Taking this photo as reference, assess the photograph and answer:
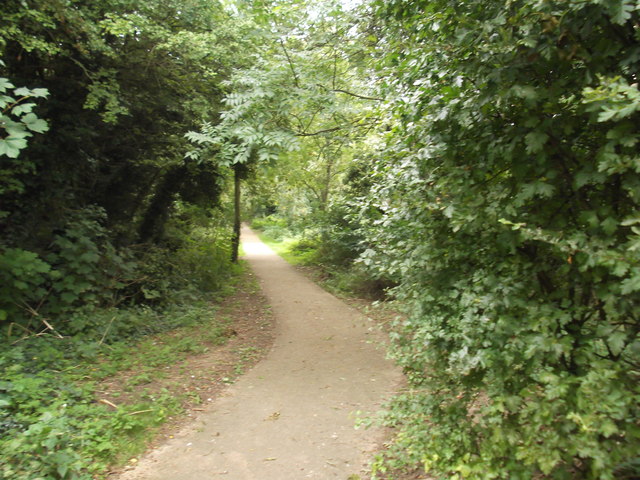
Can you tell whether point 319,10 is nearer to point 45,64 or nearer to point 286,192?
point 45,64

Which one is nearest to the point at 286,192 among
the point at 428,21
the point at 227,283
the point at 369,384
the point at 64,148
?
the point at 227,283

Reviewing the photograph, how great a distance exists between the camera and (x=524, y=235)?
93.4 inches

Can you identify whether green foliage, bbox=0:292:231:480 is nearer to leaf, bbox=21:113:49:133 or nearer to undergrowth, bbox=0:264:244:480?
undergrowth, bbox=0:264:244:480

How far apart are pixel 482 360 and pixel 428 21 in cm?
260

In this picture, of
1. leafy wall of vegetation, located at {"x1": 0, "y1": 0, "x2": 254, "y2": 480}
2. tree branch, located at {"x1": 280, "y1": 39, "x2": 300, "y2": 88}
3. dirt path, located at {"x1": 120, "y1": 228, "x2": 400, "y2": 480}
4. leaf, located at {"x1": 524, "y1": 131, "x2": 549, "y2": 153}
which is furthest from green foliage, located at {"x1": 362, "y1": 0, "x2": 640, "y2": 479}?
tree branch, located at {"x1": 280, "y1": 39, "x2": 300, "y2": 88}

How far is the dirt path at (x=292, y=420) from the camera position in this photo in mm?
4211

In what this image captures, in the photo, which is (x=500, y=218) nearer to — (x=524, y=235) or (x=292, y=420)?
(x=524, y=235)

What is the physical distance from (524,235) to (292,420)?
400cm

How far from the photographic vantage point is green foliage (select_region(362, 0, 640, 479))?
2.20 metres

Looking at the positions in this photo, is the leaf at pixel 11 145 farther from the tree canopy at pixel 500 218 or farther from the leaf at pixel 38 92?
the leaf at pixel 38 92

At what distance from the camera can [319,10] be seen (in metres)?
7.11

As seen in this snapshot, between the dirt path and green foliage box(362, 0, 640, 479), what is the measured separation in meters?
1.32

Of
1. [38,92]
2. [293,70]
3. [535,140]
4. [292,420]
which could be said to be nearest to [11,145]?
[38,92]

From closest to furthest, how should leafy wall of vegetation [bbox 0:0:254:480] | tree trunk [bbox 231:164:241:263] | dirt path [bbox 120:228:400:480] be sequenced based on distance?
dirt path [bbox 120:228:400:480]
leafy wall of vegetation [bbox 0:0:254:480]
tree trunk [bbox 231:164:241:263]
